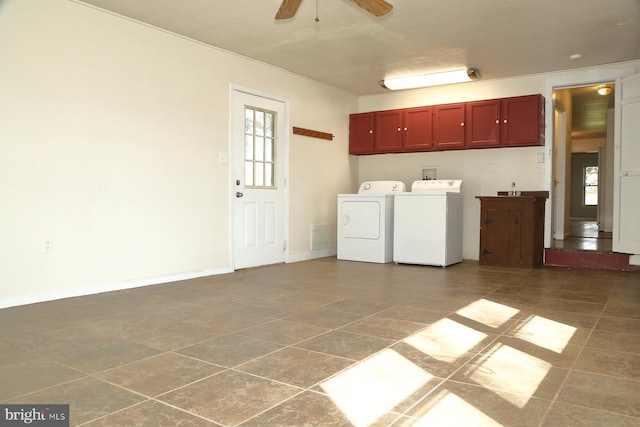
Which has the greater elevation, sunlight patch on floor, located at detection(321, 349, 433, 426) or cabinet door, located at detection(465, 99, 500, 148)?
cabinet door, located at detection(465, 99, 500, 148)

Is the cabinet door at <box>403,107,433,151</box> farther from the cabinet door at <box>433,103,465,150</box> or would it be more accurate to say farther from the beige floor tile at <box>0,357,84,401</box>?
the beige floor tile at <box>0,357,84,401</box>

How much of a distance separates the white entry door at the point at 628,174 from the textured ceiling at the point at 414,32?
1.64 ft

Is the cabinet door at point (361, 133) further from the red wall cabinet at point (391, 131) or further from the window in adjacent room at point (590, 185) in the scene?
the window in adjacent room at point (590, 185)

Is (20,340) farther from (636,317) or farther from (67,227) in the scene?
(636,317)

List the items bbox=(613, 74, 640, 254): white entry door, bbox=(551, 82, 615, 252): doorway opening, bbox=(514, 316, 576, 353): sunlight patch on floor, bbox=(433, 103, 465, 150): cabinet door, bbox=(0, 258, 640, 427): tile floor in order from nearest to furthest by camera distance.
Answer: bbox=(0, 258, 640, 427): tile floor → bbox=(514, 316, 576, 353): sunlight patch on floor → bbox=(613, 74, 640, 254): white entry door → bbox=(433, 103, 465, 150): cabinet door → bbox=(551, 82, 615, 252): doorway opening

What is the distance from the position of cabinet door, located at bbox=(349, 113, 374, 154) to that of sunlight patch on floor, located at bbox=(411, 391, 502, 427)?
18.6ft

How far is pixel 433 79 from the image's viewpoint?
20.7ft

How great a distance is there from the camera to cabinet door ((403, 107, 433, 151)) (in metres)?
6.80

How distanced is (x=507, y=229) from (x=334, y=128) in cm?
289

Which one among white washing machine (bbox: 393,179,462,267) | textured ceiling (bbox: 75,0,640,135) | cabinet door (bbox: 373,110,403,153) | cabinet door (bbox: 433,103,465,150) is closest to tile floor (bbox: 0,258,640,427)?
white washing machine (bbox: 393,179,462,267)

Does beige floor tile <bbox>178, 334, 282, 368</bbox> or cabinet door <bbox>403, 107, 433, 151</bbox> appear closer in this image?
beige floor tile <bbox>178, 334, 282, 368</bbox>

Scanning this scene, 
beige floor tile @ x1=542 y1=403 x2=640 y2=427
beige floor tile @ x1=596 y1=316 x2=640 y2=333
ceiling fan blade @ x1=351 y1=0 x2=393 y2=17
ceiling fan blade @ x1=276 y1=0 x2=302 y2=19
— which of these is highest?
ceiling fan blade @ x1=276 y1=0 x2=302 y2=19

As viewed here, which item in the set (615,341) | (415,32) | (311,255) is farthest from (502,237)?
(615,341)

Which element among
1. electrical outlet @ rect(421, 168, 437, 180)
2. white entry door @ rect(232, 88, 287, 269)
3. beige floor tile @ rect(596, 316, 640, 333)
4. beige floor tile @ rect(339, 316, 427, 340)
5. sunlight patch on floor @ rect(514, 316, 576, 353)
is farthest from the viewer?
electrical outlet @ rect(421, 168, 437, 180)
